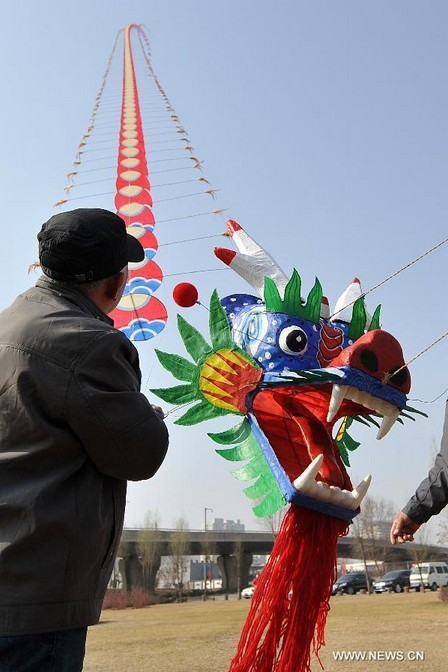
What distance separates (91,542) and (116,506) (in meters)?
0.10

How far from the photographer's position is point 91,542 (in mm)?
1177

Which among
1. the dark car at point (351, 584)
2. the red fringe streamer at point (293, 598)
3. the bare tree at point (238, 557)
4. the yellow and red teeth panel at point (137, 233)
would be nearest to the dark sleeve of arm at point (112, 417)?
the red fringe streamer at point (293, 598)

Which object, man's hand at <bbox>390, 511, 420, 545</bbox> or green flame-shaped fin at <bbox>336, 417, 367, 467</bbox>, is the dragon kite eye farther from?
A: man's hand at <bbox>390, 511, 420, 545</bbox>

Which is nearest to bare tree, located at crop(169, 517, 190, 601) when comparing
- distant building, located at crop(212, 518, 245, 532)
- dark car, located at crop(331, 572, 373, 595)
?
dark car, located at crop(331, 572, 373, 595)

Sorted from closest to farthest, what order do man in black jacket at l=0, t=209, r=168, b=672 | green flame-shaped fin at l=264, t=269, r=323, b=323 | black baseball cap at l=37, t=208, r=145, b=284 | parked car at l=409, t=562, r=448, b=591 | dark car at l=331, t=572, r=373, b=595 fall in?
man in black jacket at l=0, t=209, r=168, b=672, black baseball cap at l=37, t=208, r=145, b=284, green flame-shaped fin at l=264, t=269, r=323, b=323, parked car at l=409, t=562, r=448, b=591, dark car at l=331, t=572, r=373, b=595

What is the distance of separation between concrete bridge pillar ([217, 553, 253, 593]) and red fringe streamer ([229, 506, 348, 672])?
30851 millimetres

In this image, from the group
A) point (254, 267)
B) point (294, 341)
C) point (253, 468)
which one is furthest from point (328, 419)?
point (254, 267)

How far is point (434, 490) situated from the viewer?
2758 millimetres

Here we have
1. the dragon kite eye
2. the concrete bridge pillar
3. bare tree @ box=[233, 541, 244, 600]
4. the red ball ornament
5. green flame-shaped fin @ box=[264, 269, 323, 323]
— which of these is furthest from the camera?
the concrete bridge pillar

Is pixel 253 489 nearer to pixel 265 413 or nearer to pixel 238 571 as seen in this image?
pixel 265 413

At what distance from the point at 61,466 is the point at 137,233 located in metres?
4.76

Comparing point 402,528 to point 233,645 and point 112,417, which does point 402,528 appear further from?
point 233,645

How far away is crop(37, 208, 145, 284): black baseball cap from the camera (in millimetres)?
1391

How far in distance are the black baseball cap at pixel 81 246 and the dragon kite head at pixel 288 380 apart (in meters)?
2.17
